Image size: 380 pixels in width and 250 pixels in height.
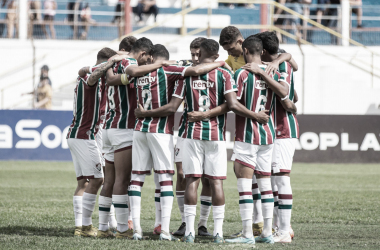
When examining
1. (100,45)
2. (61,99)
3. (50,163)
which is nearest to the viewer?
(50,163)

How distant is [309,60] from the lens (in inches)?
909

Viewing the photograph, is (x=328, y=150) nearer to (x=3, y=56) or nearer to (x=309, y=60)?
(x=309, y=60)

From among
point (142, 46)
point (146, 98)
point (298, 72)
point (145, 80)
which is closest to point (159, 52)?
point (142, 46)

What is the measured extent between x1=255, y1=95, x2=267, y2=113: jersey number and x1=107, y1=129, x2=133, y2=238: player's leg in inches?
56.9

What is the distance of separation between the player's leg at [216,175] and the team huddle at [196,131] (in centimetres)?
1

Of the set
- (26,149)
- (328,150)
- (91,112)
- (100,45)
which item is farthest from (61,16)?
(91,112)

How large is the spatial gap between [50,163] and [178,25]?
10.1 m

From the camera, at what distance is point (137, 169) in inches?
244

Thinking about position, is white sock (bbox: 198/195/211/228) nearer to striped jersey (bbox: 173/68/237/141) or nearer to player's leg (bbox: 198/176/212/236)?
player's leg (bbox: 198/176/212/236)

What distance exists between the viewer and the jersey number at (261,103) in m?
6.12

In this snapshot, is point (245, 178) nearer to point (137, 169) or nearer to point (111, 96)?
point (137, 169)

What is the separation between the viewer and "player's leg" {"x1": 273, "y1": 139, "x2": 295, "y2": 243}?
6281 mm

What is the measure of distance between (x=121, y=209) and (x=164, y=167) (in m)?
0.67

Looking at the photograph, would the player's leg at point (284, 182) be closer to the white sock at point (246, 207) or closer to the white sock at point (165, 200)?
the white sock at point (246, 207)
